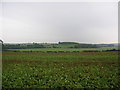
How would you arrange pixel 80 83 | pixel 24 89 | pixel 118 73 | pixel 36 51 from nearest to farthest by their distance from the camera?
1. pixel 24 89
2. pixel 80 83
3. pixel 118 73
4. pixel 36 51

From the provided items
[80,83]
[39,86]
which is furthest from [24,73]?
[80,83]

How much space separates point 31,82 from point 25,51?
5.85m

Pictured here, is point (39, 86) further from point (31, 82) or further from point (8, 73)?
point (8, 73)

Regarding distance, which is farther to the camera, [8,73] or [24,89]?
[8,73]

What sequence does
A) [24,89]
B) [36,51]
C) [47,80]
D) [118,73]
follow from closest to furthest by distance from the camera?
1. [24,89]
2. [47,80]
3. [118,73]
4. [36,51]

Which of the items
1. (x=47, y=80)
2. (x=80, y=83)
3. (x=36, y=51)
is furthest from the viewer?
(x=36, y=51)

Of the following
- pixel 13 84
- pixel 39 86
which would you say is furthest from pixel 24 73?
pixel 39 86

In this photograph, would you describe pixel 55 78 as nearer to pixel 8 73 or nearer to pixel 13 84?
pixel 13 84

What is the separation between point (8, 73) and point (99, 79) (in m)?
3.41

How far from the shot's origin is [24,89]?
3.91 metres

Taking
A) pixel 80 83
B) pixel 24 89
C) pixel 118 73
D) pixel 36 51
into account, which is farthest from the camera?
pixel 36 51

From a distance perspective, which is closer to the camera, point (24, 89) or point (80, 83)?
point (24, 89)

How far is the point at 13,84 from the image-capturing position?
4117 mm

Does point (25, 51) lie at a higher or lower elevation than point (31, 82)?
higher
